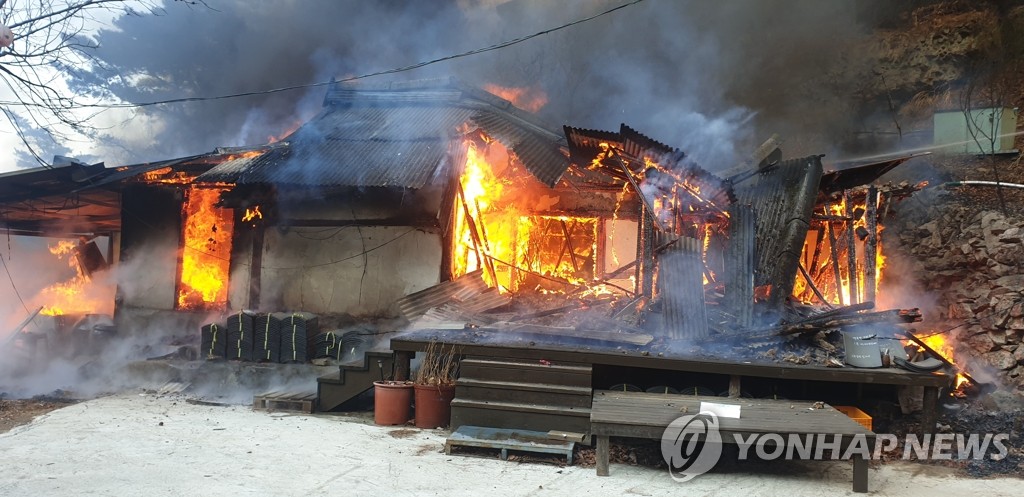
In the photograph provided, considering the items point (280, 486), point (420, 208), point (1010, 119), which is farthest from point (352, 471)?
point (1010, 119)

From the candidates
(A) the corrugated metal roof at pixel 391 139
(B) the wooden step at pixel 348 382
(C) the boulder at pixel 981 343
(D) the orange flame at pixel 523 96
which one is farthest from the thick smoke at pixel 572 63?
(B) the wooden step at pixel 348 382

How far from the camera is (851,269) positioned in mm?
11219

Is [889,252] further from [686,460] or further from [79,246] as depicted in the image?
[79,246]

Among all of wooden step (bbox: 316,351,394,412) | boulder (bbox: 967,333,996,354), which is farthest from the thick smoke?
wooden step (bbox: 316,351,394,412)

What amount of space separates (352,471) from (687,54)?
72.9ft

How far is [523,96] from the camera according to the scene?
22781 millimetres

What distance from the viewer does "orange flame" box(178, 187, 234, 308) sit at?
13.6m

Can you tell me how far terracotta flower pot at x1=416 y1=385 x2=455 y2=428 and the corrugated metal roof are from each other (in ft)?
13.7

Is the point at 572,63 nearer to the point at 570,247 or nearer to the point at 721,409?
the point at 570,247

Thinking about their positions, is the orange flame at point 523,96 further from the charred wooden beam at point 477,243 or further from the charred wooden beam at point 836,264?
the charred wooden beam at point 836,264

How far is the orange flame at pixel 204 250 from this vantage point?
13.6 m

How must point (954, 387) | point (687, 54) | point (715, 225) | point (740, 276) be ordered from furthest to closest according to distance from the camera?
point (687, 54) < point (715, 225) < point (740, 276) < point (954, 387)

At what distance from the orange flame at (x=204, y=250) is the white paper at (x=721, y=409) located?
1140 cm

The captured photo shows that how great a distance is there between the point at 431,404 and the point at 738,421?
4.26 m
